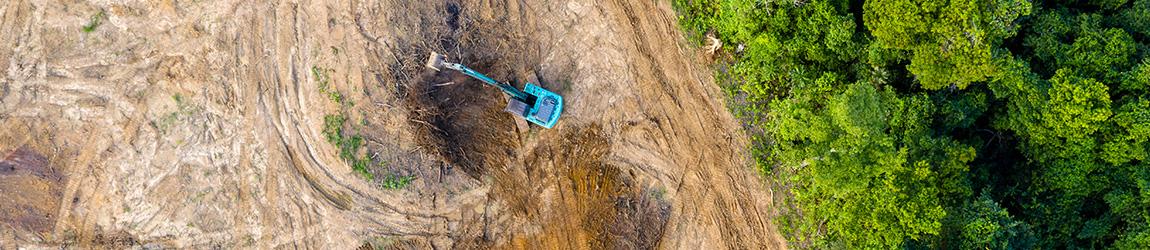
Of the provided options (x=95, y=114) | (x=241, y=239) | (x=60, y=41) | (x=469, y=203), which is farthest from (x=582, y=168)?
(x=60, y=41)

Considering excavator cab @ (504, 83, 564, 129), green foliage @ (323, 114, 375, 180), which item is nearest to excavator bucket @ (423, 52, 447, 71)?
excavator cab @ (504, 83, 564, 129)

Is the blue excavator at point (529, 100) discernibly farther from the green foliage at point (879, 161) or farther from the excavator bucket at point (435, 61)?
the green foliage at point (879, 161)

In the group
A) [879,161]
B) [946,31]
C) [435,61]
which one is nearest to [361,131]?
[435,61]

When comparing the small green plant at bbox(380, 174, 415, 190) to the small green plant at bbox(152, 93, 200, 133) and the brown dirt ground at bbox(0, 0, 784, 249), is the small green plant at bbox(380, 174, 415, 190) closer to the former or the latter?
the brown dirt ground at bbox(0, 0, 784, 249)

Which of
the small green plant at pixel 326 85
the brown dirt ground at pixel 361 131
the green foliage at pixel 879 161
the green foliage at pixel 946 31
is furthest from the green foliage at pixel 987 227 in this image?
the small green plant at pixel 326 85

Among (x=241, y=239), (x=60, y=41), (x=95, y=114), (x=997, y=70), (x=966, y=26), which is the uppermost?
(x=966, y=26)

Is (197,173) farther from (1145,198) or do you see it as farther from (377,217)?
(1145,198)

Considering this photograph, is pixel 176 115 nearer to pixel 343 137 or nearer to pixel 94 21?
pixel 94 21
